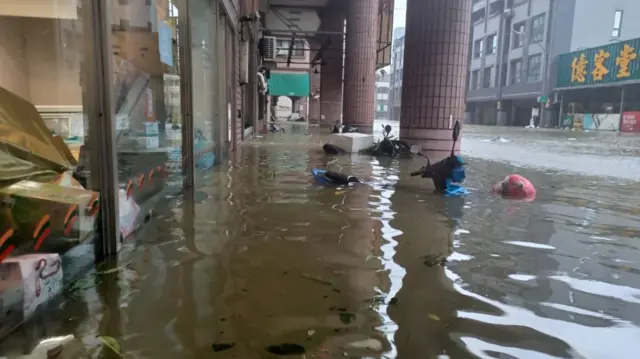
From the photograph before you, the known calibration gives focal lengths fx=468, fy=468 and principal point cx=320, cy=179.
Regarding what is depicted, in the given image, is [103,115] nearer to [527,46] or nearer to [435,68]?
[435,68]

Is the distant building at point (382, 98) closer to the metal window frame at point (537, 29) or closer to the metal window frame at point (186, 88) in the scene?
the metal window frame at point (537, 29)

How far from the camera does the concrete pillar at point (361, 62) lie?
57.9ft

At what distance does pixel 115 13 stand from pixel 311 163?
469cm

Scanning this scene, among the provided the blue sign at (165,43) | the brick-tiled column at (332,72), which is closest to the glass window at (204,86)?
the blue sign at (165,43)

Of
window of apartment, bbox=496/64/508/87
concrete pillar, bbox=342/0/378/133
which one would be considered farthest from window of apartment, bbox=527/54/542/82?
concrete pillar, bbox=342/0/378/133

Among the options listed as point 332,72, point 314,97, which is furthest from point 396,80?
point 332,72

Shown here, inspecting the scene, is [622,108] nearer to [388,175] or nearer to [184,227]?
[388,175]

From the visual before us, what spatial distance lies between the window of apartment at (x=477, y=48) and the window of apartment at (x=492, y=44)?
3.85 feet

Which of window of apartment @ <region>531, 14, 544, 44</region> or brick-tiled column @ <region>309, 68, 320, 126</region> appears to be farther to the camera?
window of apartment @ <region>531, 14, 544, 44</region>

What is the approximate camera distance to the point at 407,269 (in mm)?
2561

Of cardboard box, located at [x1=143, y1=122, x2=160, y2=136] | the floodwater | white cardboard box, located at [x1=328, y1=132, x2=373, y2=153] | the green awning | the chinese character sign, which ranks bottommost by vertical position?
the floodwater

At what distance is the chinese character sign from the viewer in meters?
28.5

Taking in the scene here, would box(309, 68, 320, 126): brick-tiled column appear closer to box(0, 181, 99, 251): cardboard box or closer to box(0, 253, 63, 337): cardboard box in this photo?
box(0, 181, 99, 251): cardboard box

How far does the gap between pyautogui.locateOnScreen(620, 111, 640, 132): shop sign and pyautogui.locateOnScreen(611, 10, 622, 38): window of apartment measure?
11395 mm
